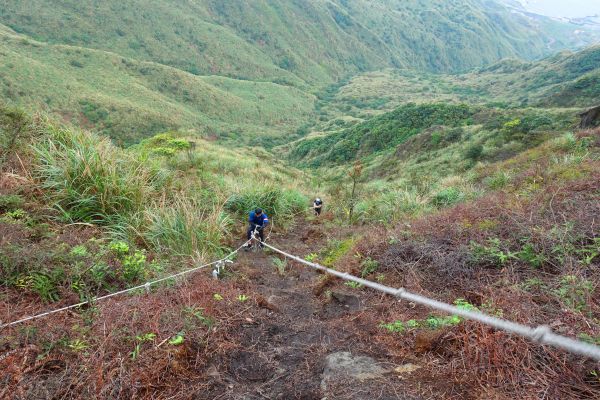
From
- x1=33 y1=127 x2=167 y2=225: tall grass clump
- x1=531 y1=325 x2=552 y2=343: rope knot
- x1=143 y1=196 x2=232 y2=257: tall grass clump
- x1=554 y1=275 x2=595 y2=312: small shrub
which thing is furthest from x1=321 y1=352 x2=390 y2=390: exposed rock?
x1=33 y1=127 x2=167 y2=225: tall grass clump

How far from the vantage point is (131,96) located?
74250mm

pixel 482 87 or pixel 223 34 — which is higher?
pixel 223 34

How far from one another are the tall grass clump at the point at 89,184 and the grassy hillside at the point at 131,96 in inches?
1381

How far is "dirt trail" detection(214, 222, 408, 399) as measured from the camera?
99.8 inches

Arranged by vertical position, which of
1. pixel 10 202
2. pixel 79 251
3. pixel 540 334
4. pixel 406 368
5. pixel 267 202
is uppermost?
pixel 540 334

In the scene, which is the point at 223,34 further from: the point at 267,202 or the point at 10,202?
the point at 10,202

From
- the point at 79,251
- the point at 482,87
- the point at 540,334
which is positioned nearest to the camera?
the point at 540,334

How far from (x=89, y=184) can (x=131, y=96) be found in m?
77.4

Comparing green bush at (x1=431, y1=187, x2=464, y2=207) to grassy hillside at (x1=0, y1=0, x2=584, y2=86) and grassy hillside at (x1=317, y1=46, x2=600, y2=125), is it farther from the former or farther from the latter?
grassy hillside at (x1=0, y1=0, x2=584, y2=86)

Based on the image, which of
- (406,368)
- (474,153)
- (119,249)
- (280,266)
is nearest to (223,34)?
(474,153)

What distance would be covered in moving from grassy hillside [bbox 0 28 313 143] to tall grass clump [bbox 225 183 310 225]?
3288cm

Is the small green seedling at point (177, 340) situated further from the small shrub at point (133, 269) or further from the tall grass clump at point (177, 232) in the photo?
the tall grass clump at point (177, 232)

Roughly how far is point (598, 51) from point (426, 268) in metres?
101

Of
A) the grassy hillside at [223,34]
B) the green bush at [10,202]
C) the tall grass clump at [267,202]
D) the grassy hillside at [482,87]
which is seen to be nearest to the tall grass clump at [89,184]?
the green bush at [10,202]
